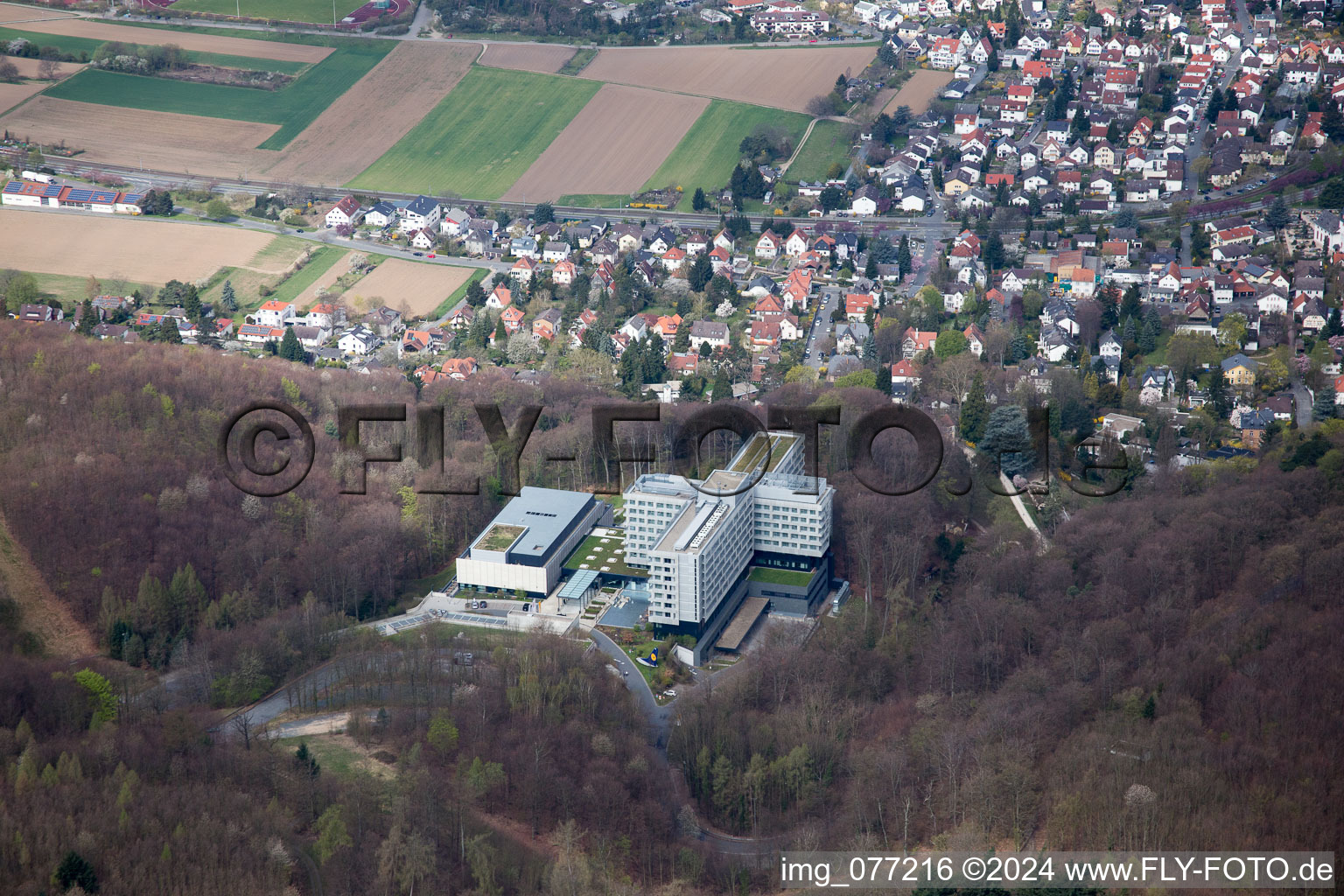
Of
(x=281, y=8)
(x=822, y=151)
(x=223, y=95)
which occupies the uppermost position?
(x=281, y=8)

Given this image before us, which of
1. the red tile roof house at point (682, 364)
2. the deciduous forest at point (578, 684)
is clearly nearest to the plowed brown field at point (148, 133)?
the red tile roof house at point (682, 364)

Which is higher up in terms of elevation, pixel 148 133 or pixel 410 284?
pixel 148 133

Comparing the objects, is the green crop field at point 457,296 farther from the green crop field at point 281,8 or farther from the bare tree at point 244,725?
the green crop field at point 281,8
